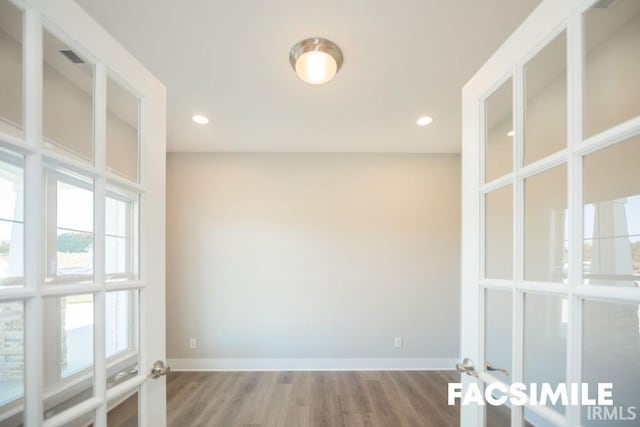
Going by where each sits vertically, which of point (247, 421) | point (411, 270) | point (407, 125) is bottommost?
point (247, 421)

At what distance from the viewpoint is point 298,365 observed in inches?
137

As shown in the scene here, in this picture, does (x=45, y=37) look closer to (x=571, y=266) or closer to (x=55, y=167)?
(x=55, y=167)

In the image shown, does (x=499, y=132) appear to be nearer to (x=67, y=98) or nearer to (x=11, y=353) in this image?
(x=67, y=98)

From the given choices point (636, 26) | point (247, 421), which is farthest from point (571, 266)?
point (247, 421)

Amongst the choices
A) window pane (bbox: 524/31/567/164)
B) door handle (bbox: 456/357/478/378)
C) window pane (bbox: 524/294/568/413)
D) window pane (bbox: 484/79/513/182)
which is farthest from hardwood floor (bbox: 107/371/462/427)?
window pane (bbox: 524/31/567/164)

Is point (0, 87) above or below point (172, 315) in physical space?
above

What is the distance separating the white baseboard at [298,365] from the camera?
346cm

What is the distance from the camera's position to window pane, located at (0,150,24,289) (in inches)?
27.5

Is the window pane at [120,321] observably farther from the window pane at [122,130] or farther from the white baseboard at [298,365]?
the white baseboard at [298,365]

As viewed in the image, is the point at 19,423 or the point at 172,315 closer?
the point at 19,423

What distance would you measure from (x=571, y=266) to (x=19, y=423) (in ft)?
4.67

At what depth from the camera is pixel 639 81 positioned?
0.73m

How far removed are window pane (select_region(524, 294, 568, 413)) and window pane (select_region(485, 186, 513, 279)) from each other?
0.13 m

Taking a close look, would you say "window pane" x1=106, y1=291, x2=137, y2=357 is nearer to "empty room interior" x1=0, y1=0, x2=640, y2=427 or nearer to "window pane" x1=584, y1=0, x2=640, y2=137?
"empty room interior" x1=0, y1=0, x2=640, y2=427
